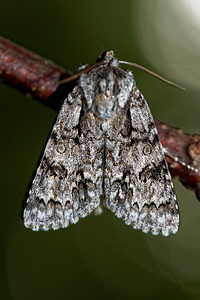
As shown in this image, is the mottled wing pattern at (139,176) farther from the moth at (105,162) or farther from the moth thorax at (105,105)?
the moth thorax at (105,105)

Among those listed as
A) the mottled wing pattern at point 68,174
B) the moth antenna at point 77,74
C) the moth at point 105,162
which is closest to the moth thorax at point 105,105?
the moth at point 105,162

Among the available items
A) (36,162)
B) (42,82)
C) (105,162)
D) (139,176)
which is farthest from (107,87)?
(36,162)

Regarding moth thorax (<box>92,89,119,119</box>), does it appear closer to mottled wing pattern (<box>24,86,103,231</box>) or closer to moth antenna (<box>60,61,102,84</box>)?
mottled wing pattern (<box>24,86,103,231</box>)

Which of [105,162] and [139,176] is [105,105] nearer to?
[105,162]

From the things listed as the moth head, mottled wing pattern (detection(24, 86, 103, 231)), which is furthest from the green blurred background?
the moth head

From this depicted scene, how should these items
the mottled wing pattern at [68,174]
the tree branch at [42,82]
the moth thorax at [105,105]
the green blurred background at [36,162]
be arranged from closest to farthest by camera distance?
the tree branch at [42,82] < the mottled wing pattern at [68,174] < the moth thorax at [105,105] < the green blurred background at [36,162]

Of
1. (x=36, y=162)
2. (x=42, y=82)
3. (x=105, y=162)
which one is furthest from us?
(x=36, y=162)

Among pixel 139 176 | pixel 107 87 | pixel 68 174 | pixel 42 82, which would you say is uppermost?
pixel 107 87

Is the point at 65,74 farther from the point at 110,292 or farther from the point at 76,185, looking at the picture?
the point at 110,292
